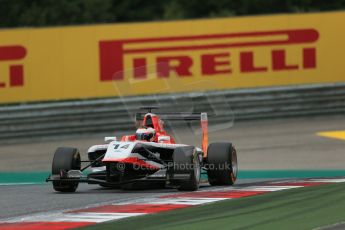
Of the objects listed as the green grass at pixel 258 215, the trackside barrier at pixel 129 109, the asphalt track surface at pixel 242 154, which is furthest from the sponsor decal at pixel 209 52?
the green grass at pixel 258 215

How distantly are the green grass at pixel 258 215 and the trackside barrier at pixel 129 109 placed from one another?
894 centimetres

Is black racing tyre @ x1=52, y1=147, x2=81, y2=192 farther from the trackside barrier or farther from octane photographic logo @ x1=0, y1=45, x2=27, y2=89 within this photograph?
octane photographic logo @ x1=0, y1=45, x2=27, y2=89

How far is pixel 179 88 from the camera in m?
15.7

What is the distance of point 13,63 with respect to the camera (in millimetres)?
21766

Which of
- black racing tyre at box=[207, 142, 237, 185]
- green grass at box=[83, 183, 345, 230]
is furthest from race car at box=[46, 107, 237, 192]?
green grass at box=[83, 183, 345, 230]

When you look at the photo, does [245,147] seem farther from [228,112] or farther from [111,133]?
[111,133]

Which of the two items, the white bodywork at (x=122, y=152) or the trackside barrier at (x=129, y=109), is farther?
the trackside barrier at (x=129, y=109)

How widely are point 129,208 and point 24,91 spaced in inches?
447

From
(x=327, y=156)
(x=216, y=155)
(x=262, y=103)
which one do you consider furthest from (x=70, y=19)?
(x=216, y=155)

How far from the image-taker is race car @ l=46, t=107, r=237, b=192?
12.7 meters

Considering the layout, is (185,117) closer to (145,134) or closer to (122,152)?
(145,134)

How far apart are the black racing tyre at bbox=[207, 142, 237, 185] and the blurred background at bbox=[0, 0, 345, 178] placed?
6.65 metres

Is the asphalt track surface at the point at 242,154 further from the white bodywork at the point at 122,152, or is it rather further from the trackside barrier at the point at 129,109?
the white bodywork at the point at 122,152

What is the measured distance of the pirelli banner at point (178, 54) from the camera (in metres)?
21.9
